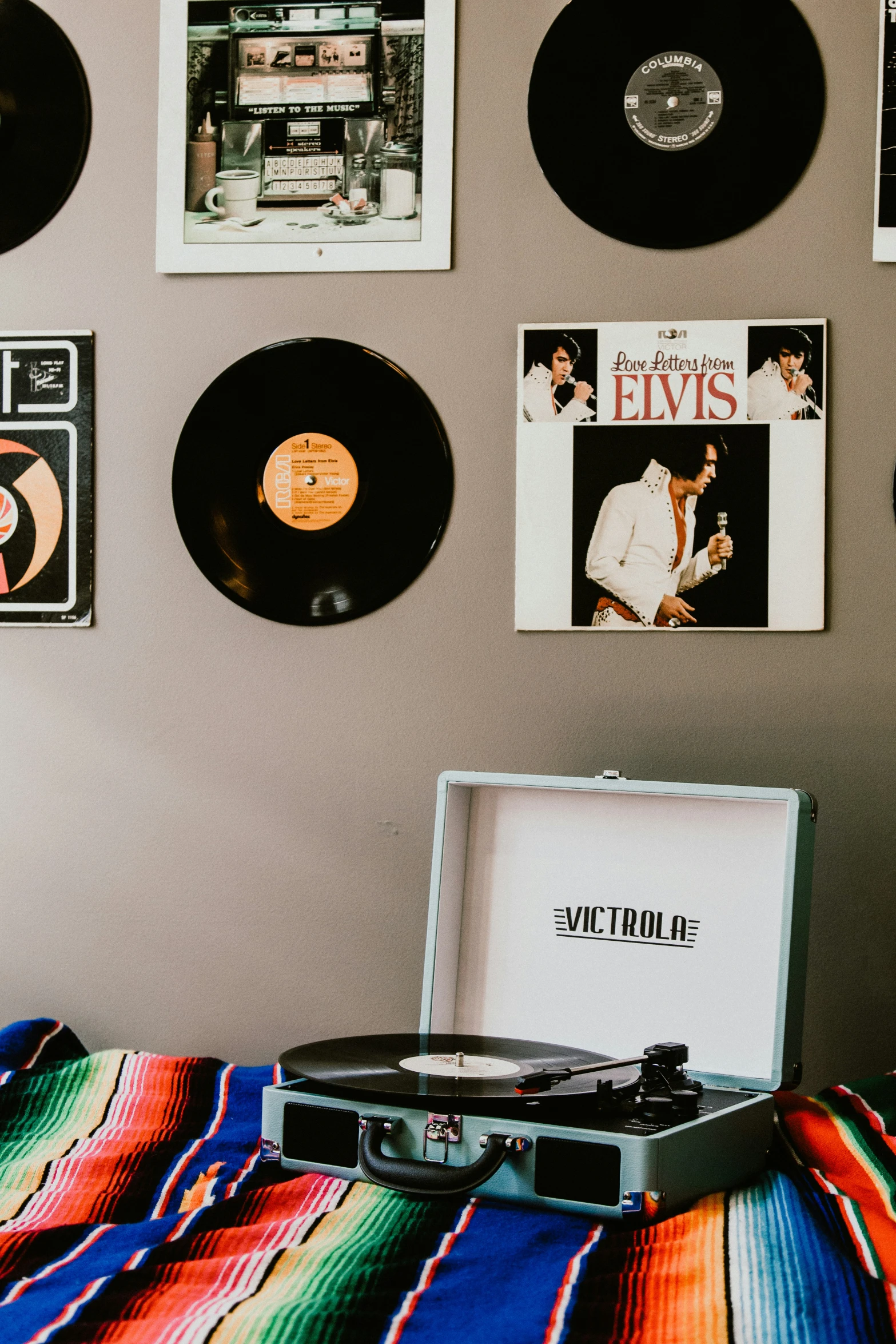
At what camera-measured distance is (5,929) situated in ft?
5.27

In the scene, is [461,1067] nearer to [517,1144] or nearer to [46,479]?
[517,1144]

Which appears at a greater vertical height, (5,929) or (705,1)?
(705,1)

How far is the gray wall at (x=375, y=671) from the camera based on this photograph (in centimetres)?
146

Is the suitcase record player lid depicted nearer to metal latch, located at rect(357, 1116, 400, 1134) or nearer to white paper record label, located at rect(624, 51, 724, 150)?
metal latch, located at rect(357, 1116, 400, 1134)

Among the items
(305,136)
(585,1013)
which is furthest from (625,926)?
(305,136)

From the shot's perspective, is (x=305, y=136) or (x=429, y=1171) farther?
(x=305, y=136)

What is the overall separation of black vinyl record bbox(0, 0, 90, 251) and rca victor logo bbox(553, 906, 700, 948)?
48.2 inches

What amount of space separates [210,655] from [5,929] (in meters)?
0.50

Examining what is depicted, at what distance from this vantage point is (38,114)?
1595mm

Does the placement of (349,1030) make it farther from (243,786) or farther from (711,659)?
(711,659)

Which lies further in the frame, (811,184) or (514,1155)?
(811,184)

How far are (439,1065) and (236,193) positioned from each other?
119 cm

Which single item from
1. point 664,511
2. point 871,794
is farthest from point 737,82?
point 871,794

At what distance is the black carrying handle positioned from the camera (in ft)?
3.09
